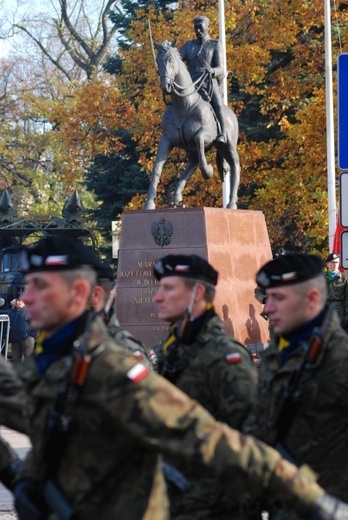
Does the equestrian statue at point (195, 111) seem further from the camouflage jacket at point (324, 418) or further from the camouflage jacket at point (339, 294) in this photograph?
the camouflage jacket at point (324, 418)

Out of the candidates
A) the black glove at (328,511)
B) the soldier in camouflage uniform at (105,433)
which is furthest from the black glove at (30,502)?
the black glove at (328,511)

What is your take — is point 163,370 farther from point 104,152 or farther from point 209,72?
point 104,152

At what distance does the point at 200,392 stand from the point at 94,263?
5.06ft

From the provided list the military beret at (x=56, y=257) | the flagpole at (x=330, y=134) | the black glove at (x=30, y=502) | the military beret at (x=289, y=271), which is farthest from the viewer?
the flagpole at (x=330, y=134)

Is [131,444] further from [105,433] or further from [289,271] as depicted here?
[289,271]

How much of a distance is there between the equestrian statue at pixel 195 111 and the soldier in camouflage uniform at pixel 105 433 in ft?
53.5

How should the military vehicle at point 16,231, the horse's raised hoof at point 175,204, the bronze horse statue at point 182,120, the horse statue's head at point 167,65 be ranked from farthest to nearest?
the military vehicle at point 16,231 → the horse's raised hoof at point 175,204 → the bronze horse statue at point 182,120 → the horse statue's head at point 167,65

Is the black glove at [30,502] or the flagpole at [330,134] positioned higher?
the flagpole at [330,134]

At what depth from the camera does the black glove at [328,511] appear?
12.7ft

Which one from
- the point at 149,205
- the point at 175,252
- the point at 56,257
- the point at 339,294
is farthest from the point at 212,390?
the point at 149,205

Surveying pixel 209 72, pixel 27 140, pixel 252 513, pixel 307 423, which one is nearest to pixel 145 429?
pixel 307 423

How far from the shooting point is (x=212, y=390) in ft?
19.3

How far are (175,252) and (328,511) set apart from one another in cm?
1646

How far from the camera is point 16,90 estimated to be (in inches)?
2104
